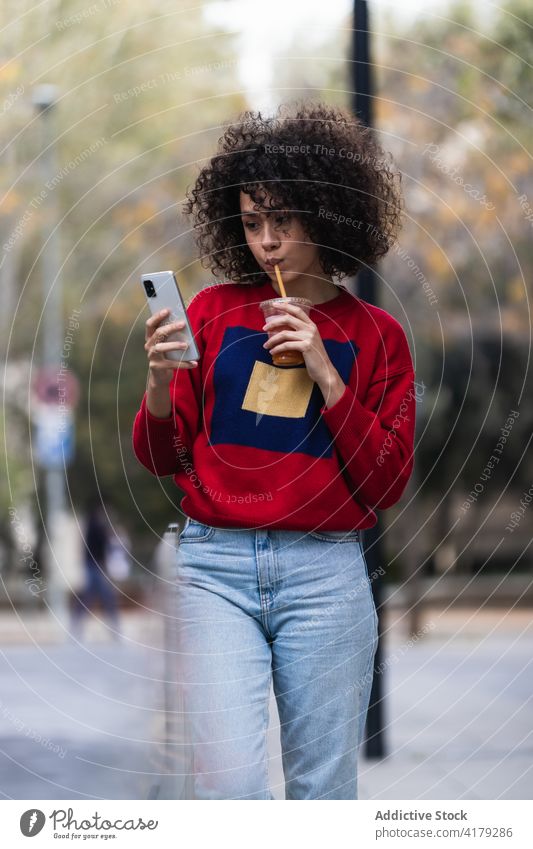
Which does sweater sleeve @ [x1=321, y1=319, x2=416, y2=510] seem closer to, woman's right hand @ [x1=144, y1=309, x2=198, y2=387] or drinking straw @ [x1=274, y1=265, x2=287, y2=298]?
drinking straw @ [x1=274, y1=265, x2=287, y2=298]

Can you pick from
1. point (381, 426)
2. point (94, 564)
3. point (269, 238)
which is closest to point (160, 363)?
point (269, 238)

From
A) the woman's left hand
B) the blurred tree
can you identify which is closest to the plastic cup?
the woman's left hand

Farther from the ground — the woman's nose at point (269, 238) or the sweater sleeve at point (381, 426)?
the woman's nose at point (269, 238)

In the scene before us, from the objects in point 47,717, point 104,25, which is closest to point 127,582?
point 104,25

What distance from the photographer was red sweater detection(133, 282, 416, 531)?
2.93m

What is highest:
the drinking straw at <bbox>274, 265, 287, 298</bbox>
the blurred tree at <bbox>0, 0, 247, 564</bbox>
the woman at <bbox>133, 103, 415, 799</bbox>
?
the blurred tree at <bbox>0, 0, 247, 564</bbox>

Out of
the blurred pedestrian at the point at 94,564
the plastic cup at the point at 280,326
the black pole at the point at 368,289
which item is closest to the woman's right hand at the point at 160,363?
the plastic cup at the point at 280,326

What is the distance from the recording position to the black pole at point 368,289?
629 cm

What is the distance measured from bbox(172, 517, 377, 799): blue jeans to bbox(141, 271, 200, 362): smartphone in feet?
1.26

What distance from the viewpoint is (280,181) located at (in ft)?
10.0

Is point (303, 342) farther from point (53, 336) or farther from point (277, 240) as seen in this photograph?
point (53, 336)

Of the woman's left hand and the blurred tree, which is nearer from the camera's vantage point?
the woman's left hand

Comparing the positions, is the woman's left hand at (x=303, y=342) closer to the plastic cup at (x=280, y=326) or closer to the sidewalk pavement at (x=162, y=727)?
the plastic cup at (x=280, y=326)

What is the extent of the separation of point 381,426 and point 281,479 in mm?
268
